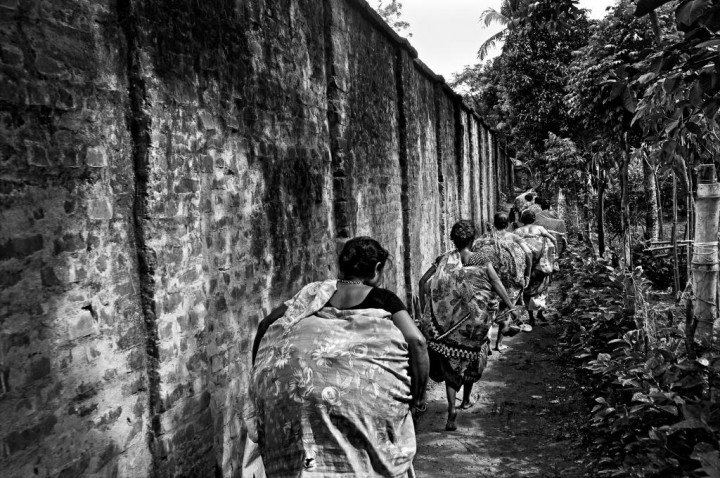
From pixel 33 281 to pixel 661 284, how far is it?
37.5ft

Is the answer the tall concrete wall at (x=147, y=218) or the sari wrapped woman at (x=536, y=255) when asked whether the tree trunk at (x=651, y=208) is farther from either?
the tall concrete wall at (x=147, y=218)

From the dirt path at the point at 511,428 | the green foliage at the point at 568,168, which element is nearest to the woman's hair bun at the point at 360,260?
the dirt path at the point at 511,428

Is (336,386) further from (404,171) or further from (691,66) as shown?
(404,171)

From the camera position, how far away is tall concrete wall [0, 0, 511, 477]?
2.07 m

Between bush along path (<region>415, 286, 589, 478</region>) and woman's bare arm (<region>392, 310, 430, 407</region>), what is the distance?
1935 millimetres

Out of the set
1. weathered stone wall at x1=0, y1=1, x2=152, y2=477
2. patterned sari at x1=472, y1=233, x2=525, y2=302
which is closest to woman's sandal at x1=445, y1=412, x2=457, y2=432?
patterned sari at x1=472, y1=233, x2=525, y2=302

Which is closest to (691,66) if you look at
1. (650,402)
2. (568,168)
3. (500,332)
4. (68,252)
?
(650,402)

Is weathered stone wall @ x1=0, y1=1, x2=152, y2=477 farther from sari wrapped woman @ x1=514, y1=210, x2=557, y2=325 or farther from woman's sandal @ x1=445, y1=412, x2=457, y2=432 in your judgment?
sari wrapped woman @ x1=514, y1=210, x2=557, y2=325

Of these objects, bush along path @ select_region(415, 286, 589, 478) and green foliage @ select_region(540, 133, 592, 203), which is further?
green foliage @ select_region(540, 133, 592, 203)

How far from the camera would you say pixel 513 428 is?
5012 mm

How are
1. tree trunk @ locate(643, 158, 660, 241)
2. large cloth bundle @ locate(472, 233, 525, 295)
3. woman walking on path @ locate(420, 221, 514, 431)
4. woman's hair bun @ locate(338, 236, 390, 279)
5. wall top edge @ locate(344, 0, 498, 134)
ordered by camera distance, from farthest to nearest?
tree trunk @ locate(643, 158, 660, 241) < large cloth bundle @ locate(472, 233, 525, 295) < wall top edge @ locate(344, 0, 498, 134) < woman walking on path @ locate(420, 221, 514, 431) < woman's hair bun @ locate(338, 236, 390, 279)

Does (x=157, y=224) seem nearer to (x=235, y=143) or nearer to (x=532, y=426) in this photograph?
(x=235, y=143)

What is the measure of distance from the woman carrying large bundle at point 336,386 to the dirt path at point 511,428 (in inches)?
83.9

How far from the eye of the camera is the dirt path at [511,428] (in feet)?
14.1
